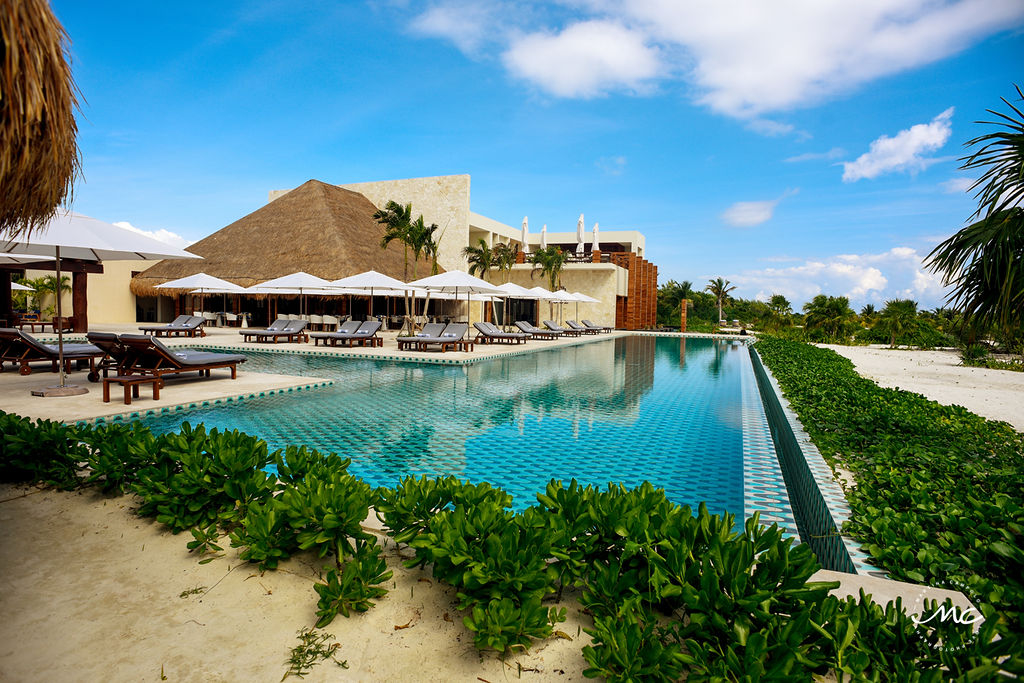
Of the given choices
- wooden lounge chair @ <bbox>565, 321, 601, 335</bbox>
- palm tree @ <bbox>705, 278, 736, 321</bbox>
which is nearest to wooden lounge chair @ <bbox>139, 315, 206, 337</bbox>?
wooden lounge chair @ <bbox>565, 321, 601, 335</bbox>

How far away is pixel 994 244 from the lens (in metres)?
4.05

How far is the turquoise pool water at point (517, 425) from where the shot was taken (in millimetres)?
5000

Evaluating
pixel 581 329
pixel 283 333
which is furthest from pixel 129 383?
pixel 581 329

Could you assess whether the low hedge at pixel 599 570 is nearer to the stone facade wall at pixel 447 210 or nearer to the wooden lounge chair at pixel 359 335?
the wooden lounge chair at pixel 359 335

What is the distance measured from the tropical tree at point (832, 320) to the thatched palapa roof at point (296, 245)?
22949 mm

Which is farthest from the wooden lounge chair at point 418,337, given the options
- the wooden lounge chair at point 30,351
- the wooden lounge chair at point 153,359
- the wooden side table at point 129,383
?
the wooden side table at point 129,383

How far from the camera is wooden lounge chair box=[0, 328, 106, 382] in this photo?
879 centimetres

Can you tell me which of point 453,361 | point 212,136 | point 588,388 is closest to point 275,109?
point 212,136

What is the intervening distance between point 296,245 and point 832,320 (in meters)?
28.7

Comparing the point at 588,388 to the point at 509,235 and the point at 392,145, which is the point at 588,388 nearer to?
the point at 509,235

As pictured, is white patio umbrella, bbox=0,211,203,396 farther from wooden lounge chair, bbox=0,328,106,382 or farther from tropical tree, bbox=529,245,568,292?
tropical tree, bbox=529,245,568,292

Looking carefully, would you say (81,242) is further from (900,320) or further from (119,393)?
(900,320)

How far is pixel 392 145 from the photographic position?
128ft

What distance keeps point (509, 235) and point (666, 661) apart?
38.9 meters
